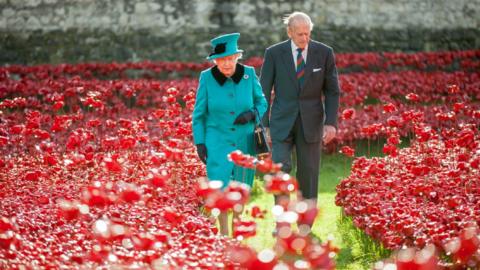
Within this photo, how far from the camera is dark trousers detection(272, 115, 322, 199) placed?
6430 millimetres

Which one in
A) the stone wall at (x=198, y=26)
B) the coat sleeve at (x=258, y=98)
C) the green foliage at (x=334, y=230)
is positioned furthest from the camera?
the stone wall at (x=198, y=26)

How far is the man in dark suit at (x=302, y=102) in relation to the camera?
21.1ft

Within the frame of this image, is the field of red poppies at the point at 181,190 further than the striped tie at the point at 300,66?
No

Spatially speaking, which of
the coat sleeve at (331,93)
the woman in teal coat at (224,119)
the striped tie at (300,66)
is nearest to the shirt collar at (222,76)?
the woman in teal coat at (224,119)

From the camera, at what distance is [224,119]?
19.8ft

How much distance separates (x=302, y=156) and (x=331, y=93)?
1.83 feet

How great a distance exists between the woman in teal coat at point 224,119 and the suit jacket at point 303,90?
1.46ft

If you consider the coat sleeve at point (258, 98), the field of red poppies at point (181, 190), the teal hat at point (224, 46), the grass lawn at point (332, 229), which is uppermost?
the teal hat at point (224, 46)

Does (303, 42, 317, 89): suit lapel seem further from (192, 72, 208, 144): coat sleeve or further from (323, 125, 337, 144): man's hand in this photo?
(192, 72, 208, 144): coat sleeve

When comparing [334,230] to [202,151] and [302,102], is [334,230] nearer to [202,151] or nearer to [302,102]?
[302,102]

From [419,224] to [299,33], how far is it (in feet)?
5.83

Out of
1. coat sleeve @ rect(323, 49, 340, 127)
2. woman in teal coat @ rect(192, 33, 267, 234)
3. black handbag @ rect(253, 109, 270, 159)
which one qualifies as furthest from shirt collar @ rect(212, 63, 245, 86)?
coat sleeve @ rect(323, 49, 340, 127)

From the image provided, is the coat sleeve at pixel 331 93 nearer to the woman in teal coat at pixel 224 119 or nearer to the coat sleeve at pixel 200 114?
the woman in teal coat at pixel 224 119

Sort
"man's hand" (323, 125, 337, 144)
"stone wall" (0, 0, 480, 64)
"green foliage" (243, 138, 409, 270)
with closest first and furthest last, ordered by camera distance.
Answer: "green foliage" (243, 138, 409, 270), "man's hand" (323, 125, 337, 144), "stone wall" (0, 0, 480, 64)
